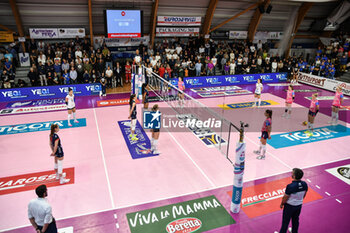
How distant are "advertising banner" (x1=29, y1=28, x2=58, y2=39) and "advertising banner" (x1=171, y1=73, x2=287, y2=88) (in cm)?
1151

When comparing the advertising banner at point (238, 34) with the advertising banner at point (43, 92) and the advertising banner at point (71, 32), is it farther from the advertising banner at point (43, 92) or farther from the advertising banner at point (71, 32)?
the advertising banner at point (43, 92)

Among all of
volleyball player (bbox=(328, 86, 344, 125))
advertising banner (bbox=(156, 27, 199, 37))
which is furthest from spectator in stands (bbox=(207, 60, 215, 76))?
volleyball player (bbox=(328, 86, 344, 125))

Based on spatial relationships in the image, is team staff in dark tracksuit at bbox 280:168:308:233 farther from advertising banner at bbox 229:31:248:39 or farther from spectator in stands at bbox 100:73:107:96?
advertising banner at bbox 229:31:248:39

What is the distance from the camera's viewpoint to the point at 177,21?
2509 centimetres

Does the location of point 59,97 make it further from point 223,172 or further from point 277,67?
point 277,67

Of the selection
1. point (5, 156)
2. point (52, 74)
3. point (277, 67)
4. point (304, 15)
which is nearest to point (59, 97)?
point (52, 74)

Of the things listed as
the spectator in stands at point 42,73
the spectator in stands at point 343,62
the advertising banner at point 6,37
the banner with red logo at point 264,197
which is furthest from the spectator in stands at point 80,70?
the spectator in stands at point 343,62

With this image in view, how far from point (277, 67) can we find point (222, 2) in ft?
28.8

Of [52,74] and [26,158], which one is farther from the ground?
[52,74]

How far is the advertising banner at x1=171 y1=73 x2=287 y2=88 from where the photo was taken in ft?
72.2

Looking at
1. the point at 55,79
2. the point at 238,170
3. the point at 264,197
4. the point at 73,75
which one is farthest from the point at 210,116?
the point at 55,79

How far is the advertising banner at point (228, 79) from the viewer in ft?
72.2

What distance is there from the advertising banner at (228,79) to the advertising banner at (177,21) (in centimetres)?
694

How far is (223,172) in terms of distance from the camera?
9273mm
